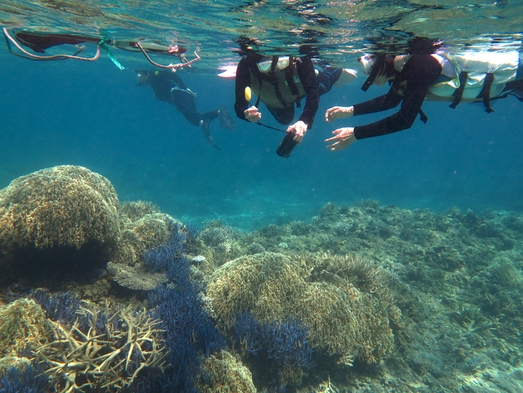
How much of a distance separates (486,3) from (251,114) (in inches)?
249

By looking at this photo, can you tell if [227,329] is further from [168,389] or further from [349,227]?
[349,227]

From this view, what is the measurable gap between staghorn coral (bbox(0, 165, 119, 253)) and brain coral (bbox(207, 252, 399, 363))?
238 cm

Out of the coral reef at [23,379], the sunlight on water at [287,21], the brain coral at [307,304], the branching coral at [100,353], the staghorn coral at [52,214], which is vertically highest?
the sunlight on water at [287,21]

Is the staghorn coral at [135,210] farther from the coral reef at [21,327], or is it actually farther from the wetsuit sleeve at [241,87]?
the wetsuit sleeve at [241,87]

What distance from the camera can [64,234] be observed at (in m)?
4.62

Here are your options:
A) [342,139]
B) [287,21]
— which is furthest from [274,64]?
[287,21]

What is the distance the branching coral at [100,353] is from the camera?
9.92ft

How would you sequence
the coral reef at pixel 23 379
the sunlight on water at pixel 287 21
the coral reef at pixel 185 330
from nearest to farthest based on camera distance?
the coral reef at pixel 23 379
the coral reef at pixel 185 330
the sunlight on water at pixel 287 21

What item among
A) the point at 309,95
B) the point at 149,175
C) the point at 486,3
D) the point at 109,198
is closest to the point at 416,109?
the point at 309,95

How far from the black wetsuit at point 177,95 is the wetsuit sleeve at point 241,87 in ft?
46.7

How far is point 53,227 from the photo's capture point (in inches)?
180

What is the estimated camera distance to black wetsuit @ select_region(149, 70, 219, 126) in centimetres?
1847

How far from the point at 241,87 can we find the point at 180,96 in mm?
15845

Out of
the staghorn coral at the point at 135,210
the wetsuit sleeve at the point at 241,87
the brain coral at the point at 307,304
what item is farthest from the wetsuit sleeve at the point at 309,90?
the staghorn coral at the point at 135,210
